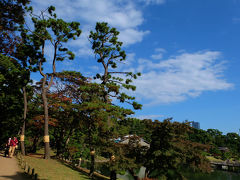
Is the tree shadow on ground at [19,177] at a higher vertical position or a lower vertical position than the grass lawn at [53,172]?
higher

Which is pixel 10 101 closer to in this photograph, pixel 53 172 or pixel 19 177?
pixel 53 172

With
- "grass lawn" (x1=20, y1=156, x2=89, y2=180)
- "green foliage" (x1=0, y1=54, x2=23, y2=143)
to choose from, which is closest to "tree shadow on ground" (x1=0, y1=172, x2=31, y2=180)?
"grass lawn" (x1=20, y1=156, x2=89, y2=180)

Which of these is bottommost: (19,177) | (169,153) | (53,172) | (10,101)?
(53,172)

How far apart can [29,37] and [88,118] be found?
33.7 feet

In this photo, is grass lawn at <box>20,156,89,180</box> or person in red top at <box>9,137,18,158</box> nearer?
grass lawn at <box>20,156,89,180</box>

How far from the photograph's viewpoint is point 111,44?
17.2 metres

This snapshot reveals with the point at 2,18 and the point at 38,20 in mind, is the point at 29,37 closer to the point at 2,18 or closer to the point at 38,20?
the point at 38,20

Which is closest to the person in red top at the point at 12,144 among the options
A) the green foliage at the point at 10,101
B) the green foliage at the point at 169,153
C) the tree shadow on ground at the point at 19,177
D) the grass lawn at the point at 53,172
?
the grass lawn at the point at 53,172

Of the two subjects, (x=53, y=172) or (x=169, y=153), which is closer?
(x=53, y=172)

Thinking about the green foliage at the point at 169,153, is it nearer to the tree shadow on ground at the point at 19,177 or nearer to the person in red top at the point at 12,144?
the tree shadow on ground at the point at 19,177

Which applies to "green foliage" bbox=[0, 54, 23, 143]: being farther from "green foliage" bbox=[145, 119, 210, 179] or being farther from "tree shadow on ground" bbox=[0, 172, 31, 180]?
"green foliage" bbox=[145, 119, 210, 179]

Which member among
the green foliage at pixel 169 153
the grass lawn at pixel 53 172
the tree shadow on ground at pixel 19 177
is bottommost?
the grass lawn at pixel 53 172

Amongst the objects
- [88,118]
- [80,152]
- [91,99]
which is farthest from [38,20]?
[80,152]

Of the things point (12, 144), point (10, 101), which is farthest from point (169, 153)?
point (10, 101)
